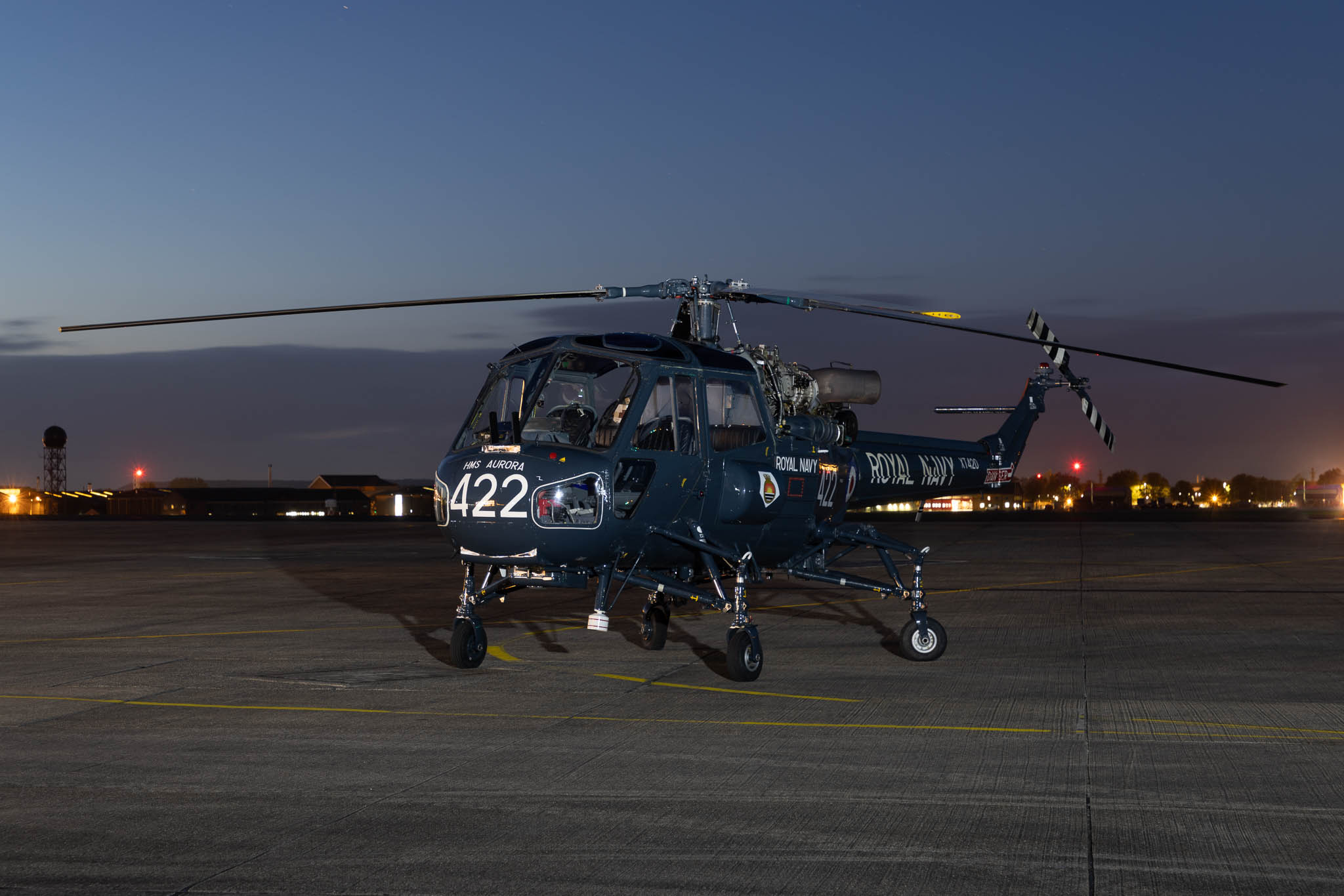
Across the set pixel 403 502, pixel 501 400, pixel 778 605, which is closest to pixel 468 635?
pixel 501 400

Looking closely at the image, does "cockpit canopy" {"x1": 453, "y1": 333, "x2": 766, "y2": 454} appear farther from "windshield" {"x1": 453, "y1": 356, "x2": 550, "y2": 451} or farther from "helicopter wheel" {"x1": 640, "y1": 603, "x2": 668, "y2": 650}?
"helicopter wheel" {"x1": 640, "y1": 603, "x2": 668, "y2": 650}

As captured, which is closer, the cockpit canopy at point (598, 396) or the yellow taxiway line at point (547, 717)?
the yellow taxiway line at point (547, 717)

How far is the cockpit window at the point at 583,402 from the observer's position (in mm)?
12789

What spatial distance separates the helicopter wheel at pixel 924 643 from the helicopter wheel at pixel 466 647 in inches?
185

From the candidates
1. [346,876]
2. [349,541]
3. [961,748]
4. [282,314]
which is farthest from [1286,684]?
→ [349,541]

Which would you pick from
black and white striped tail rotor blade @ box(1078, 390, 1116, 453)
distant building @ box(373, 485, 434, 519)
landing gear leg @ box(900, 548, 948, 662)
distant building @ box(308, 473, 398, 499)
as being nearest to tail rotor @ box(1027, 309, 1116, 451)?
Result: black and white striped tail rotor blade @ box(1078, 390, 1116, 453)

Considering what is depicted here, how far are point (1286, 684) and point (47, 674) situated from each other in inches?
496

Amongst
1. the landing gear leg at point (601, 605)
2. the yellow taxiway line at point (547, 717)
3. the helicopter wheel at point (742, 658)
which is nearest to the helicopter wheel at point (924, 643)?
the helicopter wheel at point (742, 658)

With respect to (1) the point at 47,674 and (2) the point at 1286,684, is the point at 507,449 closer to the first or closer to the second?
(1) the point at 47,674

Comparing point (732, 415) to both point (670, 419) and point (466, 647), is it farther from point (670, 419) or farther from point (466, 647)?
point (466, 647)

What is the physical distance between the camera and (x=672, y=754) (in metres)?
9.13

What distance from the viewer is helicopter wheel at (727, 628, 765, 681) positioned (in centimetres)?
1241

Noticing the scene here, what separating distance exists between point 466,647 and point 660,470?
2775mm

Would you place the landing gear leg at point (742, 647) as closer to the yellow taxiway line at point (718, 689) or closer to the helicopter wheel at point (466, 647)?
the yellow taxiway line at point (718, 689)
